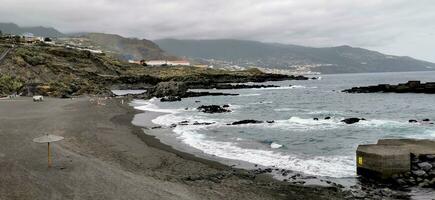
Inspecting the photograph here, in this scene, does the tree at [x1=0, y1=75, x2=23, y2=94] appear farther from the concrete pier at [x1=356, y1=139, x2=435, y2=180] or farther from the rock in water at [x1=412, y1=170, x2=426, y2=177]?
the rock in water at [x1=412, y1=170, x2=426, y2=177]

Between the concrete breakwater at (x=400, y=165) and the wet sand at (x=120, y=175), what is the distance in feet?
7.97

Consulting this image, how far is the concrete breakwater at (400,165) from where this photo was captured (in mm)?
16406

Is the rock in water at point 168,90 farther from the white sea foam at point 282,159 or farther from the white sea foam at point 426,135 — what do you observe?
the white sea foam at point 426,135

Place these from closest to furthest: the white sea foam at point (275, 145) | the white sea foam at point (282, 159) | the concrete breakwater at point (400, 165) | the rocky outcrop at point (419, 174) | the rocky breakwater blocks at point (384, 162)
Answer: the rocky outcrop at point (419, 174) → the concrete breakwater at point (400, 165) → the rocky breakwater blocks at point (384, 162) → the white sea foam at point (282, 159) → the white sea foam at point (275, 145)

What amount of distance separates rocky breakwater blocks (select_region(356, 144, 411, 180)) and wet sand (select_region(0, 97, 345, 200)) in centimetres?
238

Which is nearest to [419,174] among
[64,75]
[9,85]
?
[9,85]

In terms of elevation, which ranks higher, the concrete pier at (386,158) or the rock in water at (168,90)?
the rock in water at (168,90)

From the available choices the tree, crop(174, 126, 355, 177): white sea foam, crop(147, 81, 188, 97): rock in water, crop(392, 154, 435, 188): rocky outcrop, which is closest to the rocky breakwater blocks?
crop(392, 154, 435, 188): rocky outcrop

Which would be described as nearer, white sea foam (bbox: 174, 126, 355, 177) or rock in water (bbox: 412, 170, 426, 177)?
rock in water (bbox: 412, 170, 426, 177)

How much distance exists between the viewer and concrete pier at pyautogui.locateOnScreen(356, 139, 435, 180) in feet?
54.6

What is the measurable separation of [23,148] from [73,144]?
9.89 feet

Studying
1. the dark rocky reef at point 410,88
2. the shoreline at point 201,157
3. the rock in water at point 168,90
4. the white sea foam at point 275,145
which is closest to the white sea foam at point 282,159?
the white sea foam at point 275,145

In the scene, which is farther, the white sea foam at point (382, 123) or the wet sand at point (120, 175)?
the white sea foam at point (382, 123)

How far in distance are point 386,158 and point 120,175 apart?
33.9 ft
